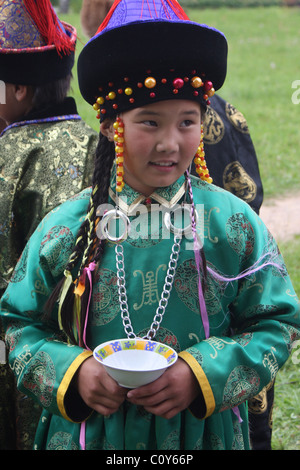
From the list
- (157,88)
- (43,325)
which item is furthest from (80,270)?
(157,88)

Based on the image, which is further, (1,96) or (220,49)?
(1,96)

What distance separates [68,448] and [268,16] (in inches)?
763

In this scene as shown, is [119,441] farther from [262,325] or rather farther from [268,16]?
[268,16]

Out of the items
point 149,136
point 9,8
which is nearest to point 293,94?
point 9,8

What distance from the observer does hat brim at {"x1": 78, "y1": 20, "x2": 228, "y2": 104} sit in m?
1.70

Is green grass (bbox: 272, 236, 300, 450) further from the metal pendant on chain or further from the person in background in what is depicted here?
the metal pendant on chain

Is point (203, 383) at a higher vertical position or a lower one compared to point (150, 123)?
lower

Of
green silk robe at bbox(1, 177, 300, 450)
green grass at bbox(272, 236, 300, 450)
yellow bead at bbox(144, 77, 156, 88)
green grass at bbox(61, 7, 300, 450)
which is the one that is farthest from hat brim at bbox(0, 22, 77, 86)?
green grass at bbox(272, 236, 300, 450)

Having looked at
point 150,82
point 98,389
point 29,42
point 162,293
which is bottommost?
point 98,389

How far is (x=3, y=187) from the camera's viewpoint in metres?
2.51

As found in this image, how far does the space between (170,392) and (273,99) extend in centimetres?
1053

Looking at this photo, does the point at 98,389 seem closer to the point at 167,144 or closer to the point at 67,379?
the point at 67,379

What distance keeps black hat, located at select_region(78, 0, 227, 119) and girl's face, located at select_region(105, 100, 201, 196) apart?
0.03m

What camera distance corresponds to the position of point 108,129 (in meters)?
1.91
